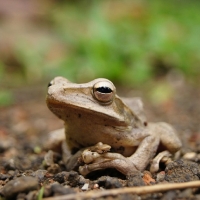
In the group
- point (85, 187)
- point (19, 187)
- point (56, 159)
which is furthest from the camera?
point (56, 159)

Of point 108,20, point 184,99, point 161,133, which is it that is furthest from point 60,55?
point 161,133

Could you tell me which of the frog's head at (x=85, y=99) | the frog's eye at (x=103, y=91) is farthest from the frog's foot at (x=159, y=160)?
the frog's eye at (x=103, y=91)

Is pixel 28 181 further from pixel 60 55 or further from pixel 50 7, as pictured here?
pixel 50 7

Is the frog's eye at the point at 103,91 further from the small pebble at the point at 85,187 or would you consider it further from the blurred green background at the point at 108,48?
the blurred green background at the point at 108,48

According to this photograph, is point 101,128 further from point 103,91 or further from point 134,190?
point 134,190

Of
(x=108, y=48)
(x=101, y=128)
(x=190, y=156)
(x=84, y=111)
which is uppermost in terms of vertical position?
(x=108, y=48)

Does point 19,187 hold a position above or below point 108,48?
Answer: below

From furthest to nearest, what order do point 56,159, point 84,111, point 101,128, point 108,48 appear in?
point 108,48 < point 56,159 < point 101,128 < point 84,111

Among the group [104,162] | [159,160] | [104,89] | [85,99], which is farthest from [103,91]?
[159,160]
